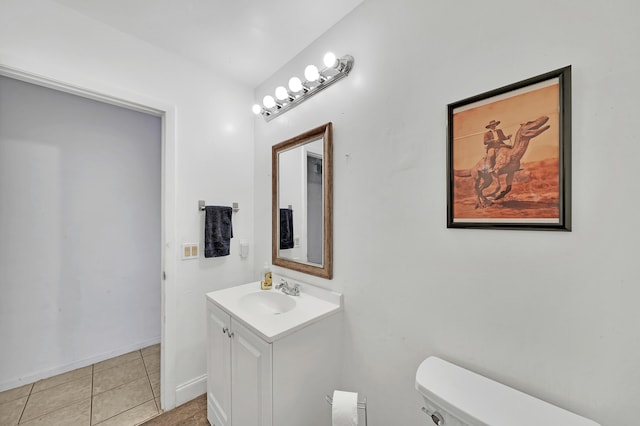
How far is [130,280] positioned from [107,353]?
0.66 metres

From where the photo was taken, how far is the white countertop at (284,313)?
42.9 inches

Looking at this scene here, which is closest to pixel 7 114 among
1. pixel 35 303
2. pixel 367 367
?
pixel 35 303

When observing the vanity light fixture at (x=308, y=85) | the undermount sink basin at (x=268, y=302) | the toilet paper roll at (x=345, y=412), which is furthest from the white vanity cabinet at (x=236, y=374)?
the vanity light fixture at (x=308, y=85)

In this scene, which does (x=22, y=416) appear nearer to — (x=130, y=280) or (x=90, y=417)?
(x=90, y=417)

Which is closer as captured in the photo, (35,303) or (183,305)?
(183,305)

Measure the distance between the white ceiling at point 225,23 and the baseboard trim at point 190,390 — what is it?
2.38 metres

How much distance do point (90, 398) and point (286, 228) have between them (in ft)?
6.12

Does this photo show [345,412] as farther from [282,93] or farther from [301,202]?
[282,93]

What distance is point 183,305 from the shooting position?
5.72 feet

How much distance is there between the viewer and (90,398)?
173cm

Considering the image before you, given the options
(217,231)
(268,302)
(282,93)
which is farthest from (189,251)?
(282,93)

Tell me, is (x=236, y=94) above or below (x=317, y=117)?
above

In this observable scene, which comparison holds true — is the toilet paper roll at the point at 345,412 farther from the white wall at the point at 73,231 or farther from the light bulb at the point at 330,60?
the white wall at the point at 73,231

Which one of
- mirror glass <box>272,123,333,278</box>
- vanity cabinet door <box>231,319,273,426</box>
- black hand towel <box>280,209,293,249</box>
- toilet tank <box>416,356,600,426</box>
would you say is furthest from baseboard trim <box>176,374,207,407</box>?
toilet tank <box>416,356,600,426</box>
